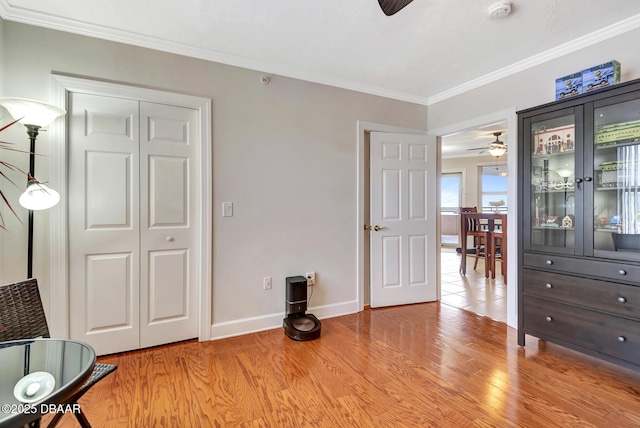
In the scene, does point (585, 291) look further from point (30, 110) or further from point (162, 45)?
point (30, 110)

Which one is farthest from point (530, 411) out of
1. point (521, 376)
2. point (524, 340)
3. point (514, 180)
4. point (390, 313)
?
point (514, 180)

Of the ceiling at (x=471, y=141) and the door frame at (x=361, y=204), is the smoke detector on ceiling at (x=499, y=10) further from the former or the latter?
the ceiling at (x=471, y=141)

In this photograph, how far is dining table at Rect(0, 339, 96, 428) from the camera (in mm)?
829

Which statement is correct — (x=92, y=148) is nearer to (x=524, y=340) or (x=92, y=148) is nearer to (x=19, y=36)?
(x=19, y=36)

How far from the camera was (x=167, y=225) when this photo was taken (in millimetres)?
2488

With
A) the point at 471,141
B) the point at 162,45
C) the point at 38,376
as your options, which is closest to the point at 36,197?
the point at 38,376

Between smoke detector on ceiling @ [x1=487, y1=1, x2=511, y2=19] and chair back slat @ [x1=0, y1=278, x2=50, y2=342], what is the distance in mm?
3072

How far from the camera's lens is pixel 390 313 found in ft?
10.6

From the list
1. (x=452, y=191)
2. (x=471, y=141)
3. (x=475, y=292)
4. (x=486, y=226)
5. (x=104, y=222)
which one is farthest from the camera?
(x=452, y=191)

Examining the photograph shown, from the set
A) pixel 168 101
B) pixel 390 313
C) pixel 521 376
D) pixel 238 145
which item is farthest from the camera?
pixel 390 313

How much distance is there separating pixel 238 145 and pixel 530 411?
2758mm

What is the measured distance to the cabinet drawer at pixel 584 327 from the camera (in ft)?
6.18

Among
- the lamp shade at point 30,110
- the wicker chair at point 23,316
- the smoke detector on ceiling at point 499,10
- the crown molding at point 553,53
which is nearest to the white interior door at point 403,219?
the crown molding at point 553,53

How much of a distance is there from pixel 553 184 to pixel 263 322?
2.72 meters
